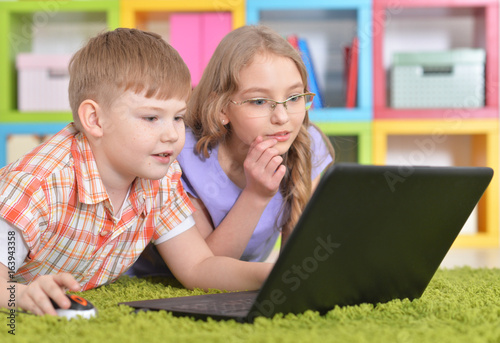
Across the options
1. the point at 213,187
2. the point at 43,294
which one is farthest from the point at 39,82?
the point at 43,294

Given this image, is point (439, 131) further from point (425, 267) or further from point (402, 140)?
point (425, 267)

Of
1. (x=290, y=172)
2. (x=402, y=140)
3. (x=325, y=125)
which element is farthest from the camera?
(x=402, y=140)

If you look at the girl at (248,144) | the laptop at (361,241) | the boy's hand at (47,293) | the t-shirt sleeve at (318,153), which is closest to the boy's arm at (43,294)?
the boy's hand at (47,293)

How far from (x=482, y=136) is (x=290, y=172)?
1.53m

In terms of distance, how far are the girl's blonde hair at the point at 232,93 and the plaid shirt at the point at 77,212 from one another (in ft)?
0.67

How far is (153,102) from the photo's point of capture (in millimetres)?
950

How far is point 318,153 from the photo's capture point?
1.46m

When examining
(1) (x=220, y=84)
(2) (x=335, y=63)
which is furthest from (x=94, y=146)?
(2) (x=335, y=63)

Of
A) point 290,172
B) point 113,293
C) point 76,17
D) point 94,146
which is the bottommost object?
point 113,293

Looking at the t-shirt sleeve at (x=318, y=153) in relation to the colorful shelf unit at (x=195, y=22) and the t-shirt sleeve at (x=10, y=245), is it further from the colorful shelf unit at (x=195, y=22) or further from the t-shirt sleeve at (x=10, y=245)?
the colorful shelf unit at (x=195, y=22)

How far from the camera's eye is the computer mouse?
0.75 m

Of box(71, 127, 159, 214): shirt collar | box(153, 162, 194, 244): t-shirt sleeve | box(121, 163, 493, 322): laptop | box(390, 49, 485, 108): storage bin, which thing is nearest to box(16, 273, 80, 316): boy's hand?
box(121, 163, 493, 322): laptop

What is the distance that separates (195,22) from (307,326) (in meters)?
1.98

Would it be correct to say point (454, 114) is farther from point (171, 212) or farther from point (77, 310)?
point (77, 310)
